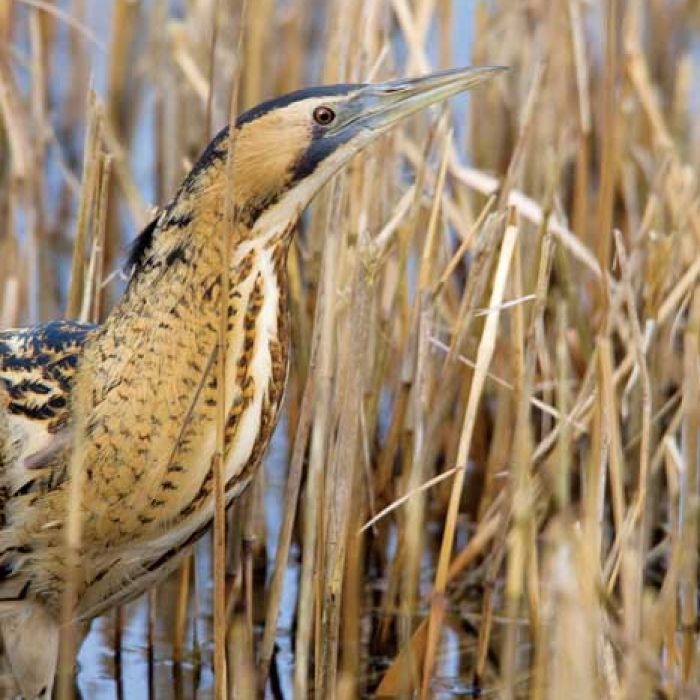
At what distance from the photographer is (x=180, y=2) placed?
23.6ft

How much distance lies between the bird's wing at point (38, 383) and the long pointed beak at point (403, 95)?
2.02ft

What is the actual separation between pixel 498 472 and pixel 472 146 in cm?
150

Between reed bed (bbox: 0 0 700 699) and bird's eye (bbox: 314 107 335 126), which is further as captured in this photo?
bird's eye (bbox: 314 107 335 126)

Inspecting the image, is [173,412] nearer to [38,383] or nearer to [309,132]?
[38,383]

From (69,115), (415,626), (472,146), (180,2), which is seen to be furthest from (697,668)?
(180,2)

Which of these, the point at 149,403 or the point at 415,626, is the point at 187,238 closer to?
the point at 149,403

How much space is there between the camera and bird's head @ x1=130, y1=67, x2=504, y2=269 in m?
3.02

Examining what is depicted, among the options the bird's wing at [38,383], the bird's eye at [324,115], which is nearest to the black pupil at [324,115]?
the bird's eye at [324,115]

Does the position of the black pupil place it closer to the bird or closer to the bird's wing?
the bird

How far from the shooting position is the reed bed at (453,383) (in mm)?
2877

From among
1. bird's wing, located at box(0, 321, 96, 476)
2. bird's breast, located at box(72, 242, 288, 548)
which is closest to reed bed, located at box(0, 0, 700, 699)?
bird's breast, located at box(72, 242, 288, 548)

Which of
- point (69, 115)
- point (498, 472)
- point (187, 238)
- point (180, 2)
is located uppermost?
point (180, 2)

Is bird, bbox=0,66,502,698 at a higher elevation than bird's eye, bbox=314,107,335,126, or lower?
lower

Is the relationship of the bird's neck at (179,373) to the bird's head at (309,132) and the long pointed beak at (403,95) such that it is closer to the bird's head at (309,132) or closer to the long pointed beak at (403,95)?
the bird's head at (309,132)
